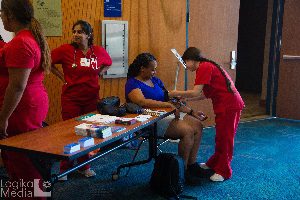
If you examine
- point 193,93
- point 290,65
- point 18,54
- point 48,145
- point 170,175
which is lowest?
point 170,175

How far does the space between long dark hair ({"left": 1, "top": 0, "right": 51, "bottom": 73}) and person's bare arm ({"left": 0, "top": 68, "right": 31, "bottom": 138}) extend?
0.17 meters

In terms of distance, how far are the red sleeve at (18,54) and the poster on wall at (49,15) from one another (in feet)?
5.72

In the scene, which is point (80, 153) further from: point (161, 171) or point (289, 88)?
point (289, 88)

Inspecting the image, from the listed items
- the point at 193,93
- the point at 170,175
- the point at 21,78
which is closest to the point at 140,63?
the point at 193,93

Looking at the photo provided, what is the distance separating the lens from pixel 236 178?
3371mm

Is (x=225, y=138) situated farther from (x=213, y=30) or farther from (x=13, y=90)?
(x=213, y=30)

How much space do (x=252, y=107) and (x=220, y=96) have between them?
375cm

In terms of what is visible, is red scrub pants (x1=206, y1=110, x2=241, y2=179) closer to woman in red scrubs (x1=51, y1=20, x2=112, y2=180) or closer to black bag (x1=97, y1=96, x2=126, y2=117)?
black bag (x1=97, y1=96, x2=126, y2=117)

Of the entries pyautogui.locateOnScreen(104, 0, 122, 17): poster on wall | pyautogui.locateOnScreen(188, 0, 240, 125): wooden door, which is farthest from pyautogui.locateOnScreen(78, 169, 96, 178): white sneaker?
pyautogui.locateOnScreen(188, 0, 240, 125): wooden door

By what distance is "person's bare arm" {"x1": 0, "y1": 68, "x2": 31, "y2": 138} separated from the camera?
1.97 meters

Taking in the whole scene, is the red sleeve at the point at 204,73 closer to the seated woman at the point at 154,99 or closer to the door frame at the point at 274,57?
the seated woman at the point at 154,99

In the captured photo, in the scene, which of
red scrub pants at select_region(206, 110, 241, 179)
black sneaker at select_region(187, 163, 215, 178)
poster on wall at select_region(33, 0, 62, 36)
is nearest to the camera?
red scrub pants at select_region(206, 110, 241, 179)

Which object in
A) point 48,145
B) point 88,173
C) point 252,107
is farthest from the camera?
point 252,107

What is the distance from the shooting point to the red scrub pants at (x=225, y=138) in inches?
128
